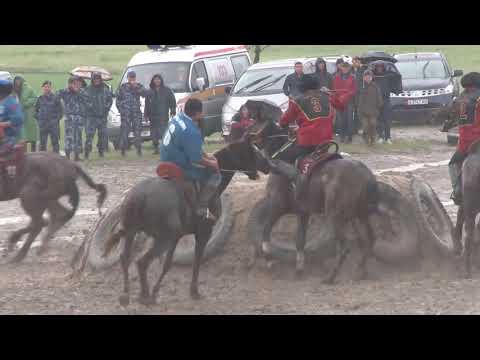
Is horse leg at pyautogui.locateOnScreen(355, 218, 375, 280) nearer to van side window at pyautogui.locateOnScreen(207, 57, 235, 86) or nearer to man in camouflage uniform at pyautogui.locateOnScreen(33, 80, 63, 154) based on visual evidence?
man in camouflage uniform at pyautogui.locateOnScreen(33, 80, 63, 154)

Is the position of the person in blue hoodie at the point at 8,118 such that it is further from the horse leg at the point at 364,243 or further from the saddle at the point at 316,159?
the horse leg at the point at 364,243

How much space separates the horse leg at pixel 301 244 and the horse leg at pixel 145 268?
7.66ft

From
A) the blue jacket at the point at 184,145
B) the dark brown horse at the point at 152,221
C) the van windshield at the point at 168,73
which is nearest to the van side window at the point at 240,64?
the van windshield at the point at 168,73

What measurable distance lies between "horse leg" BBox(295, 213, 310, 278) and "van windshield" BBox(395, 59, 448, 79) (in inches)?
698

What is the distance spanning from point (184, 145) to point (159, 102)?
12995mm

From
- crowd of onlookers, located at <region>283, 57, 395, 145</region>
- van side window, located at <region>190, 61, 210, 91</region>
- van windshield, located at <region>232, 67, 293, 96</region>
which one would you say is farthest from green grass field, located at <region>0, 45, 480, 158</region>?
crowd of onlookers, located at <region>283, 57, 395, 145</region>

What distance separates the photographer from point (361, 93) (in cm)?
2519

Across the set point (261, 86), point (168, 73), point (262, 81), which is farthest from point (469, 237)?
point (168, 73)

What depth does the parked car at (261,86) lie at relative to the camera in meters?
25.3

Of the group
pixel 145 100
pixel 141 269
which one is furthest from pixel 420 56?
pixel 141 269

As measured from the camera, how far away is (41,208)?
1432cm

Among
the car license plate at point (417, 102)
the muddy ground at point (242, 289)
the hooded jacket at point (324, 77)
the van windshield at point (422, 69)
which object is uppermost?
the hooded jacket at point (324, 77)

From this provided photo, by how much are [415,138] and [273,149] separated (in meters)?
14.6

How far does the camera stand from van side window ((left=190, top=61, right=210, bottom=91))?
26.6 meters
